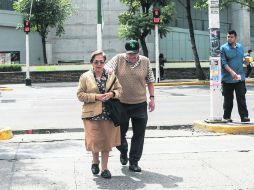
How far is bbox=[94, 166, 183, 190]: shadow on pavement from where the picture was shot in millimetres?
6117

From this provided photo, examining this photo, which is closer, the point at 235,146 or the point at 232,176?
the point at 232,176

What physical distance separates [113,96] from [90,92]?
288mm

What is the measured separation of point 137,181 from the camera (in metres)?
6.35

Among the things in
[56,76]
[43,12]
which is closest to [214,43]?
[56,76]

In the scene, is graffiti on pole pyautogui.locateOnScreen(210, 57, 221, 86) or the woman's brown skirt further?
graffiti on pole pyautogui.locateOnScreen(210, 57, 221, 86)

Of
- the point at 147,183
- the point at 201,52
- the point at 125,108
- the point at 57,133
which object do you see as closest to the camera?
the point at 147,183

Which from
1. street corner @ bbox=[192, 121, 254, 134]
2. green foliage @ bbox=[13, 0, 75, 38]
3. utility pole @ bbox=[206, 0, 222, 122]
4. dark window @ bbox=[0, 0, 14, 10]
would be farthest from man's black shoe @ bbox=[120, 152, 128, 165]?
dark window @ bbox=[0, 0, 14, 10]

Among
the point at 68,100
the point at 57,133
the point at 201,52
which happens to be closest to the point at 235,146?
the point at 57,133

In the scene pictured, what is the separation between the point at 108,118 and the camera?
6430mm

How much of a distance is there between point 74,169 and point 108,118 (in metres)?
1.02

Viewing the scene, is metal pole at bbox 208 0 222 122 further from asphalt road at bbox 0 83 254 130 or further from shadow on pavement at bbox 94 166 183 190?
shadow on pavement at bbox 94 166 183 190

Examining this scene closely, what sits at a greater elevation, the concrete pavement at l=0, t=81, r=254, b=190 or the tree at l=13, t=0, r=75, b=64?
the tree at l=13, t=0, r=75, b=64

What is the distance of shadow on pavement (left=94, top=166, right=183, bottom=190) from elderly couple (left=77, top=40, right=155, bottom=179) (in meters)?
0.14

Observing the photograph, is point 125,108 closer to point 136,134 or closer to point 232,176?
point 136,134
